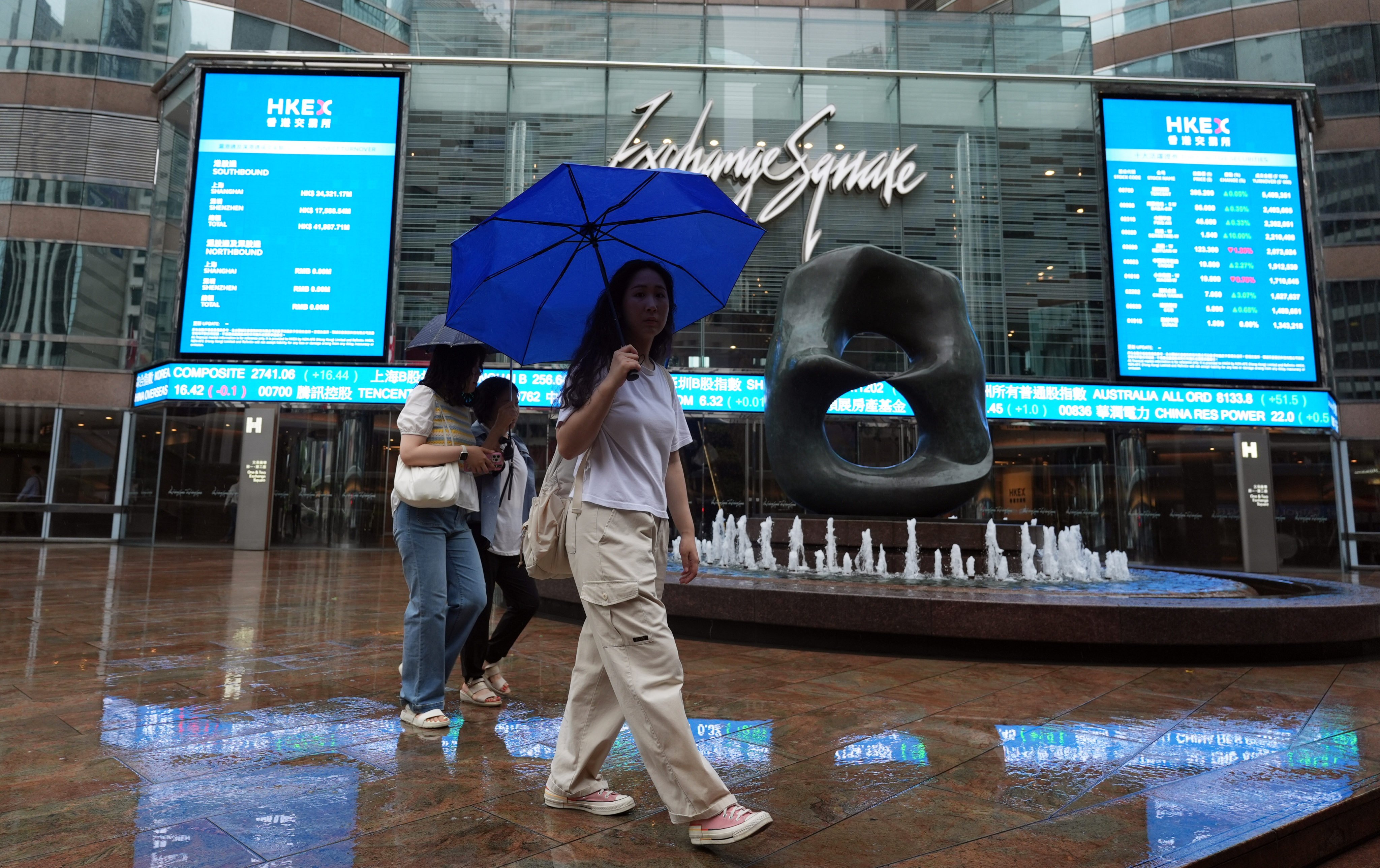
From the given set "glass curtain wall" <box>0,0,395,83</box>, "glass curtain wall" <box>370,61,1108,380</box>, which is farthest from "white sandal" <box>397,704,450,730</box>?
"glass curtain wall" <box>0,0,395,83</box>

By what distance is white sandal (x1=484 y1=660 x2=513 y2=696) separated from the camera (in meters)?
4.18

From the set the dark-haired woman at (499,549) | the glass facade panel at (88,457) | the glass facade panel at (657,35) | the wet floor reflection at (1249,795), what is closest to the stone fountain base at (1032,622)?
the wet floor reflection at (1249,795)

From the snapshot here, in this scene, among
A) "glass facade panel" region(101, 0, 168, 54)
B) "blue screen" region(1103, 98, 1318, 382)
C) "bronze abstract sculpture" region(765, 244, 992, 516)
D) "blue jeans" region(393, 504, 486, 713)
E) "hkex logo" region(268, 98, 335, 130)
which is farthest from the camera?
"glass facade panel" region(101, 0, 168, 54)

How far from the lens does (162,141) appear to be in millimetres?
18656

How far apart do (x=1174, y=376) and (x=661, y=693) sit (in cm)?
1670

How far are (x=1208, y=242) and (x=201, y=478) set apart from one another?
68.1 ft

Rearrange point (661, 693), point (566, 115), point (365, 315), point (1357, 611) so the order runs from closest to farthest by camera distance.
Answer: point (661, 693), point (1357, 611), point (365, 315), point (566, 115)

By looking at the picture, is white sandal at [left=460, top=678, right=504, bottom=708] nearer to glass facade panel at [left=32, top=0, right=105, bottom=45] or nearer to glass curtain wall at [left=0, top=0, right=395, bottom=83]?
glass curtain wall at [left=0, top=0, right=395, bottom=83]

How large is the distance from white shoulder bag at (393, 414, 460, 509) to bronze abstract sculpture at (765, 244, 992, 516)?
519 centimetres

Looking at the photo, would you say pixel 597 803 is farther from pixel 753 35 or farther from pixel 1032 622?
pixel 753 35

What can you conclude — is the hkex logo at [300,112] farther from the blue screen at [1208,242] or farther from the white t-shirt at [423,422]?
the blue screen at [1208,242]

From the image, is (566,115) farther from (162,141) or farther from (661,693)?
(661,693)

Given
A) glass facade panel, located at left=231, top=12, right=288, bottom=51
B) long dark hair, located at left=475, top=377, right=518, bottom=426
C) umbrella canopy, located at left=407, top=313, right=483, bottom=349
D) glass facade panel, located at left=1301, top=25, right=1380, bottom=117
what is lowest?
long dark hair, located at left=475, top=377, right=518, bottom=426

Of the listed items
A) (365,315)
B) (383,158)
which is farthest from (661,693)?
(383,158)
